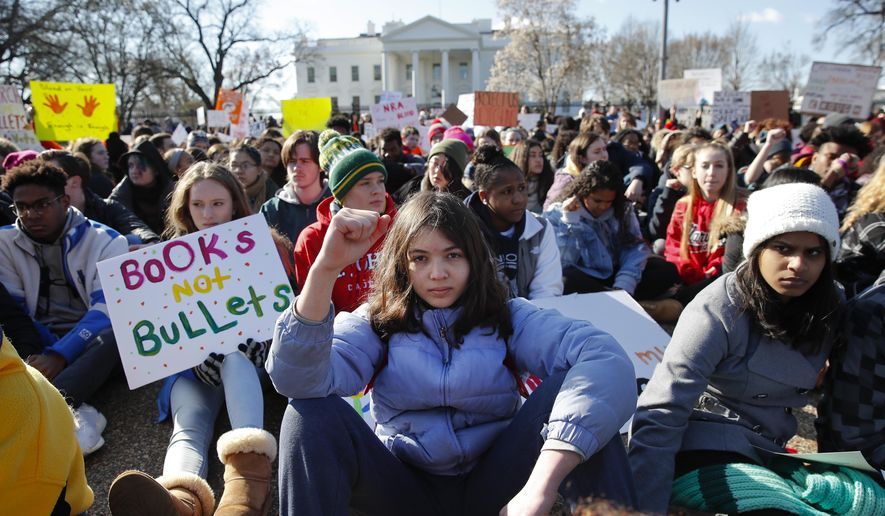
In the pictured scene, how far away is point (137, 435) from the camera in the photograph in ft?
10.8

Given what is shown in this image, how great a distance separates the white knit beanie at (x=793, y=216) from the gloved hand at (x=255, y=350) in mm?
2263

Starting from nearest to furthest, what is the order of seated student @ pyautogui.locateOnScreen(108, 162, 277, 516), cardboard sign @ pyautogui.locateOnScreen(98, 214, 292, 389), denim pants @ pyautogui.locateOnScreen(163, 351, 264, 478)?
seated student @ pyautogui.locateOnScreen(108, 162, 277, 516) < denim pants @ pyautogui.locateOnScreen(163, 351, 264, 478) < cardboard sign @ pyautogui.locateOnScreen(98, 214, 292, 389)

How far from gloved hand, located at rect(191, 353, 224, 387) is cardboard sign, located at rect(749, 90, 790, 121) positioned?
1054 cm

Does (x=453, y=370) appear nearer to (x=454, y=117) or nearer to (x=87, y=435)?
(x=87, y=435)

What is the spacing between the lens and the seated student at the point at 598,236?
14.4ft

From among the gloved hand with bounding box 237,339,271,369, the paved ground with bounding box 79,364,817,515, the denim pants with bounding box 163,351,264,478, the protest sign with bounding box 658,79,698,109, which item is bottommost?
the paved ground with bounding box 79,364,817,515

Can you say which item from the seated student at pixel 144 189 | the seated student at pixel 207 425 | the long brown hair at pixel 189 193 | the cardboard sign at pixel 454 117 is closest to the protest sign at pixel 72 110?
the seated student at pixel 144 189

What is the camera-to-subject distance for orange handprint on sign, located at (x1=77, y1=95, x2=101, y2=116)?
942cm

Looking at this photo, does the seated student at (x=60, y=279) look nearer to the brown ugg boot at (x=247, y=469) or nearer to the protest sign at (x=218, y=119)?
the brown ugg boot at (x=247, y=469)

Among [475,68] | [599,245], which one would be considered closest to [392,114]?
[599,245]

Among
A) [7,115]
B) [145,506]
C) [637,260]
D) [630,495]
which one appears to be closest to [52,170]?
[145,506]

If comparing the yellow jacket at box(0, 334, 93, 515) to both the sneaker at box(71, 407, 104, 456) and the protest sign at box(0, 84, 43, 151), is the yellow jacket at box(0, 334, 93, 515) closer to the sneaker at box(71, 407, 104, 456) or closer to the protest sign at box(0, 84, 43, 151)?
the sneaker at box(71, 407, 104, 456)

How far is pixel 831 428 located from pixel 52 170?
3.90m

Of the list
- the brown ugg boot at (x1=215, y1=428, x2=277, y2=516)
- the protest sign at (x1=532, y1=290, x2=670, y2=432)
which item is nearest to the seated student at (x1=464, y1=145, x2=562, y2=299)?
the protest sign at (x1=532, y1=290, x2=670, y2=432)
